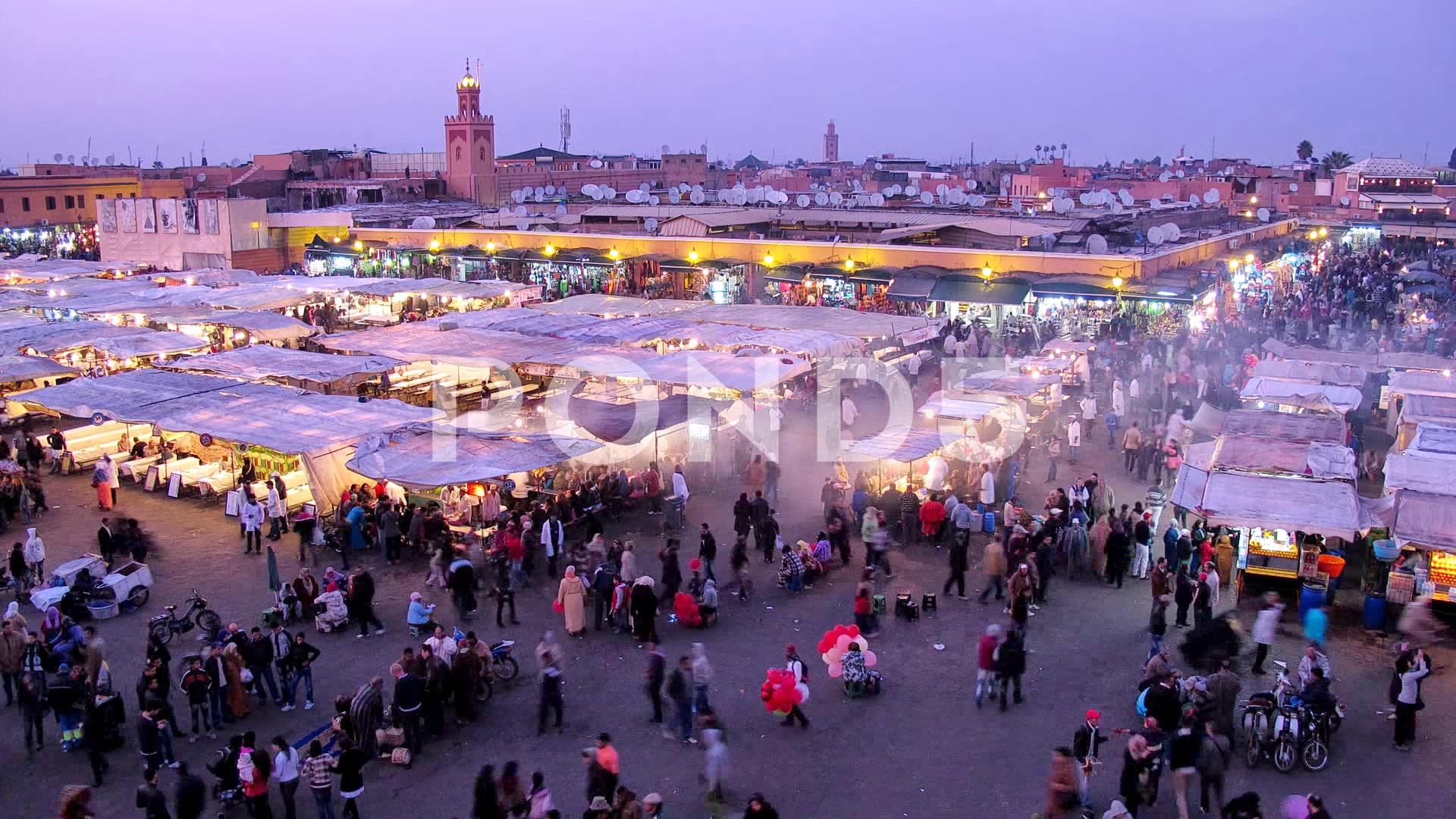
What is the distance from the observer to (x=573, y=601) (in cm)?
1042

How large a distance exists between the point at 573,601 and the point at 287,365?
1033cm

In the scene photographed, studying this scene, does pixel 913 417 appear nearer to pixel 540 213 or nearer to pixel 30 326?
pixel 30 326

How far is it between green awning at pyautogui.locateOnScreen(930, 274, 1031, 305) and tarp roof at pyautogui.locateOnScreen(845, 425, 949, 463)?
1122 centimetres

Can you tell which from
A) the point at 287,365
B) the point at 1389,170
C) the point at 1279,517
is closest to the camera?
the point at 1279,517

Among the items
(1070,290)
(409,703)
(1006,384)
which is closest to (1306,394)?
(1006,384)

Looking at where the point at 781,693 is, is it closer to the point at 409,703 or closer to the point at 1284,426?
the point at 409,703

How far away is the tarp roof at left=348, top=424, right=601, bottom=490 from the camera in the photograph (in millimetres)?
12477

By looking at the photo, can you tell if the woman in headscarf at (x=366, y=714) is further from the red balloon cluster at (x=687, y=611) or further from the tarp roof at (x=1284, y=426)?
the tarp roof at (x=1284, y=426)

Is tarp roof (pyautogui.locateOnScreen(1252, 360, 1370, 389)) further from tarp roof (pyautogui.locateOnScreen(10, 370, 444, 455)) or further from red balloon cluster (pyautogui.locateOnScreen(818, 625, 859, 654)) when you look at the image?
tarp roof (pyautogui.locateOnScreen(10, 370, 444, 455))

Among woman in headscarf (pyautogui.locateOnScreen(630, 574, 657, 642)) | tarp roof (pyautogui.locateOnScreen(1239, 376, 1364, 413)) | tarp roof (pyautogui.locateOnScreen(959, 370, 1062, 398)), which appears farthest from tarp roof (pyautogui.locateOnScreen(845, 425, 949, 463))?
tarp roof (pyautogui.locateOnScreen(1239, 376, 1364, 413))

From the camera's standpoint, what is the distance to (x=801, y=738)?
8.63m

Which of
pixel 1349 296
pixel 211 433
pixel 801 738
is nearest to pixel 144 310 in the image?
pixel 211 433

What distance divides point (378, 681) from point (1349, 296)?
3113cm

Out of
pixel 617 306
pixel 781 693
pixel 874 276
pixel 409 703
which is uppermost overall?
pixel 874 276
